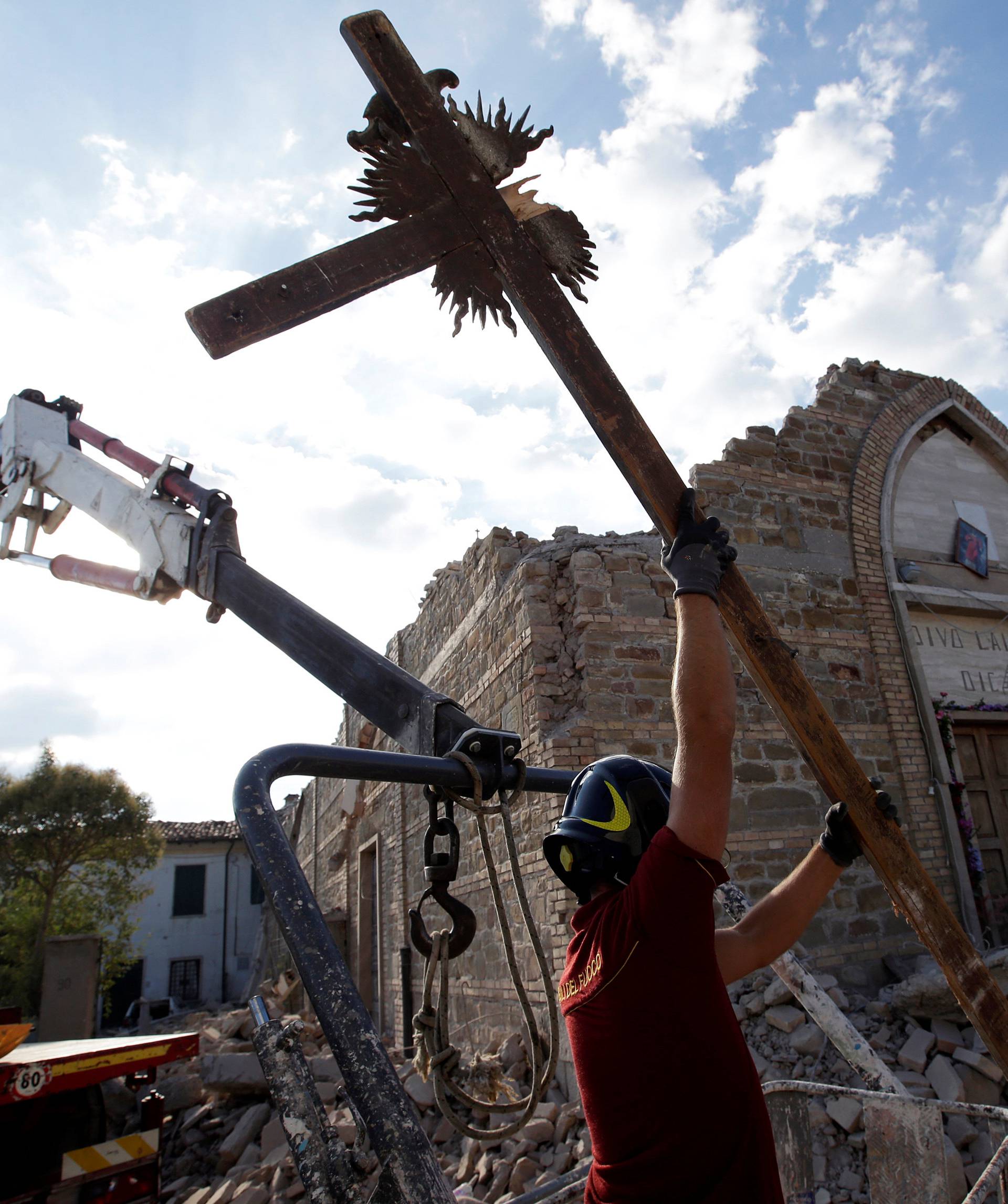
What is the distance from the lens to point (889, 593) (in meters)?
8.73

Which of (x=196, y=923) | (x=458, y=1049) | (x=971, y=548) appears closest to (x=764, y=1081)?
(x=458, y=1049)

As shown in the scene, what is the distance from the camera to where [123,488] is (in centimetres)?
674

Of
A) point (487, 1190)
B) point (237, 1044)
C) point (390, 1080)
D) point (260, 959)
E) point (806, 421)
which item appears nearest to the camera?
point (390, 1080)

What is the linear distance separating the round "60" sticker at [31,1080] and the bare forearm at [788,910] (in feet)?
14.9

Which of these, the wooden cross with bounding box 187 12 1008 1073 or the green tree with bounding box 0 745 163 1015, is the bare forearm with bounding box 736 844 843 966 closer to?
the wooden cross with bounding box 187 12 1008 1073

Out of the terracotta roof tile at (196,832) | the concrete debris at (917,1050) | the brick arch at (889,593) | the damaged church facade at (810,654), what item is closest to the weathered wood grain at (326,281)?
the damaged church facade at (810,654)

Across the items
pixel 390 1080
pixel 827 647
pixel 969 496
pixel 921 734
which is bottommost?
pixel 390 1080

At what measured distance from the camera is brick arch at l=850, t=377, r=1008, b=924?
7.79 metres

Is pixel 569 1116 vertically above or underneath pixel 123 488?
underneath

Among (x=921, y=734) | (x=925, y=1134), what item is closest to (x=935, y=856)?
(x=921, y=734)

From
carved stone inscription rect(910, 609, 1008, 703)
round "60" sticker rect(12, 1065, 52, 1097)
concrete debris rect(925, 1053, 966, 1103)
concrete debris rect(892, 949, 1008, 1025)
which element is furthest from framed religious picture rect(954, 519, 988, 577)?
round "60" sticker rect(12, 1065, 52, 1097)

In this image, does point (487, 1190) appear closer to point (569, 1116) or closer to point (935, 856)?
point (569, 1116)

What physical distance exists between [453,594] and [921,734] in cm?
547

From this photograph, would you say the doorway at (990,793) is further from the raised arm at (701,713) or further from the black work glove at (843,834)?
the raised arm at (701,713)
